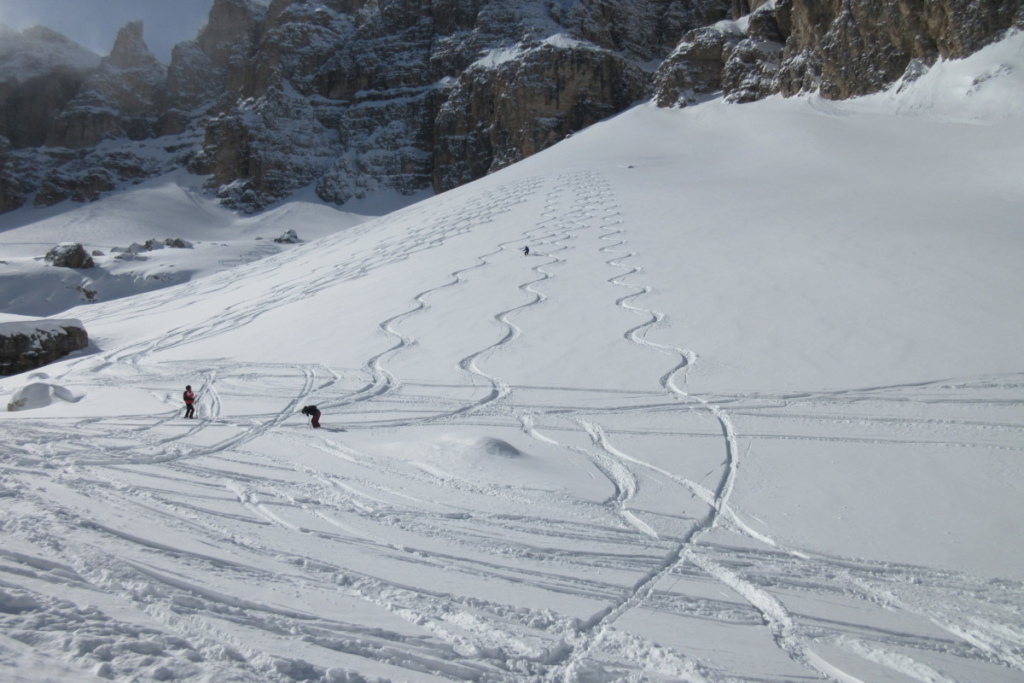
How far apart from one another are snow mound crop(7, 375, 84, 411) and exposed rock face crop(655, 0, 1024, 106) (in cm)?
3162

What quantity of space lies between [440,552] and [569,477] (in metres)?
1.64

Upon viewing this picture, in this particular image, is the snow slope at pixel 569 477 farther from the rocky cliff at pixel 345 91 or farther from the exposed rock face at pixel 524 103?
the exposed rock face at pixel 524 103

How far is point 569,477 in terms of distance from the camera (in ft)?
17.5

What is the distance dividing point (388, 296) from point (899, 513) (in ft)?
36.4

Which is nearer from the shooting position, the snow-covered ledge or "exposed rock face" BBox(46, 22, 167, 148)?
the snow-covered ledge

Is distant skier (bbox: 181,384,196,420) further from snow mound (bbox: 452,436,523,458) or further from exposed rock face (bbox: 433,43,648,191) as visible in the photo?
exposed rock face (bbox: 433,43,648,191)

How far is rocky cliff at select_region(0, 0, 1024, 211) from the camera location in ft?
188

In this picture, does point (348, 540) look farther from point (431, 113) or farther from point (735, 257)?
point (431, 113)

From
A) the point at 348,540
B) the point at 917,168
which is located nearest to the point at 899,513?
the point at 348,540


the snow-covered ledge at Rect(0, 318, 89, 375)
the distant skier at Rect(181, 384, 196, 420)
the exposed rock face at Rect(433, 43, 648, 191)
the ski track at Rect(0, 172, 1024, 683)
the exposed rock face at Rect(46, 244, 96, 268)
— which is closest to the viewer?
the ski track at Rect(0, 172, 1024, 683)

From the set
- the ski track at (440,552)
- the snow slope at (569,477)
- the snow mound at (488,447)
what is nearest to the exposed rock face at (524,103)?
the snow slope at (569,477)

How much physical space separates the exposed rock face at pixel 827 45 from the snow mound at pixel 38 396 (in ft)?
104

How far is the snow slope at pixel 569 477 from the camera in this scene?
10.1 feet

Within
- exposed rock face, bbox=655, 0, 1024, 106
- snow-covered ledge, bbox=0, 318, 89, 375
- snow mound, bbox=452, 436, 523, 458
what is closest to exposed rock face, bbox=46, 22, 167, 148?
exposed rock face, bbox=655, 0, 1024, 106
